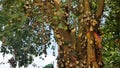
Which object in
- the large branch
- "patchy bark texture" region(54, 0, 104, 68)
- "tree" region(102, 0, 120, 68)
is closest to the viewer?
"patchy bark texture" region(54, 0, 104, 68)

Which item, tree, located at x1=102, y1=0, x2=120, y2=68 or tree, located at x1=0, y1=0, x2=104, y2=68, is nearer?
tree, located at x1=0, y1=0, x2=104, y2=68

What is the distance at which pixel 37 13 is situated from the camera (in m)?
13.9

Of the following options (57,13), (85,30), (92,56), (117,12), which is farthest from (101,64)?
(117,12)

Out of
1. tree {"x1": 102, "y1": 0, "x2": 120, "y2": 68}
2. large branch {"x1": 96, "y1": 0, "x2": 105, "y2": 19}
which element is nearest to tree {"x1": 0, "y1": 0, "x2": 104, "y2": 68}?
large branch {"x1": 96, "y1": 0, "x2": 105, "y2": 19}

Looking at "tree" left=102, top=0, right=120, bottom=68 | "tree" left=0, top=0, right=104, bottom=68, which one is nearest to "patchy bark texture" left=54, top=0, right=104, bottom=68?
"tree" left=0, top=0, right=104, bottom=68

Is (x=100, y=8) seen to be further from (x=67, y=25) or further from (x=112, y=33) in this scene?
(x=112, y=33)

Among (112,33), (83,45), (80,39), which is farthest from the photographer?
(112,33)

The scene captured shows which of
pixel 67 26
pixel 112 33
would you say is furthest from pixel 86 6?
pixel 112 33

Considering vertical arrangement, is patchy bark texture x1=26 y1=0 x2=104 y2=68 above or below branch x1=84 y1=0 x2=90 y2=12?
below

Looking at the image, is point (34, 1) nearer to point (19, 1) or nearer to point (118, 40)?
point (19, 1)

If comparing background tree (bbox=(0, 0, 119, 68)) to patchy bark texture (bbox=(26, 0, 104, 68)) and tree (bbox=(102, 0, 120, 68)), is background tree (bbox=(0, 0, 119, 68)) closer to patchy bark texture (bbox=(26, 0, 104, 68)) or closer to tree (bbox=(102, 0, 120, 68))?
patchy bark texture (bbox=(26, 0, 104, 68))

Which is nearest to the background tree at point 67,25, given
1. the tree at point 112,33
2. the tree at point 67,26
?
the tree at point 67,26

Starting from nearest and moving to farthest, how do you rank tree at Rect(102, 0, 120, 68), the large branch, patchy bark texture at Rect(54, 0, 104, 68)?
patchy bark texture at Rect(54, 0, 104, 68)
the large branch
tree at Rect(102, 0, 120, 68)

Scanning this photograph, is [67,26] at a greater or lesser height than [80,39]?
greater
